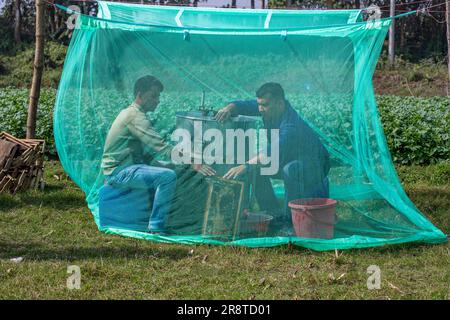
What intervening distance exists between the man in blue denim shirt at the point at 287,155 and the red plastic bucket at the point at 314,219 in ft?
0.52

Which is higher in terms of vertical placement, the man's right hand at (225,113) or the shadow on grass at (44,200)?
the man's right hand at (225,113)

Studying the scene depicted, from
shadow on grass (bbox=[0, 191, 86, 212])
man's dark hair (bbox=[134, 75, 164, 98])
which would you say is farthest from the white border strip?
shadow on grass (bbox=[0, 191, 86, 212])

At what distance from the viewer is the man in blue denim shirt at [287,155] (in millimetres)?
5676

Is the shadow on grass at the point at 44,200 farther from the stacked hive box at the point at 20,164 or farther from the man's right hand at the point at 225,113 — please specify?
the man's right hand at the point at 225,113

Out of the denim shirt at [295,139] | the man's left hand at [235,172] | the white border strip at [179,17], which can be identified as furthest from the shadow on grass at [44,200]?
the denim shirt at [295,139]

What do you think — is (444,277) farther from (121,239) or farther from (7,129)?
(7,129)

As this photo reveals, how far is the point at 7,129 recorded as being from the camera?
10180 millimetres

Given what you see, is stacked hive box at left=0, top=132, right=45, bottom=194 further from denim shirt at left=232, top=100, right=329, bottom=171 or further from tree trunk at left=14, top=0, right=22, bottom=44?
tree trunk at left=14, top=0, right=22, bottom=44

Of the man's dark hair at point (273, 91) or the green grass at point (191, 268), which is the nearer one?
the green grass at point (191, 268)

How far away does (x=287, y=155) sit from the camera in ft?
18.7


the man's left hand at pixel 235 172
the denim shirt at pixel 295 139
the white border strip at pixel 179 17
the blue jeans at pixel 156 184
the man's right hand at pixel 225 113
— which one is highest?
the white border strip at pixel 179 17

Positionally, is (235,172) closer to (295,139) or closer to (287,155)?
(287,155)

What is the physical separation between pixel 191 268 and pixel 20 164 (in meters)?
3.31

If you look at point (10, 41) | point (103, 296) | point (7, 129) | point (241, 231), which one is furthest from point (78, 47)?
point (10, 41)
